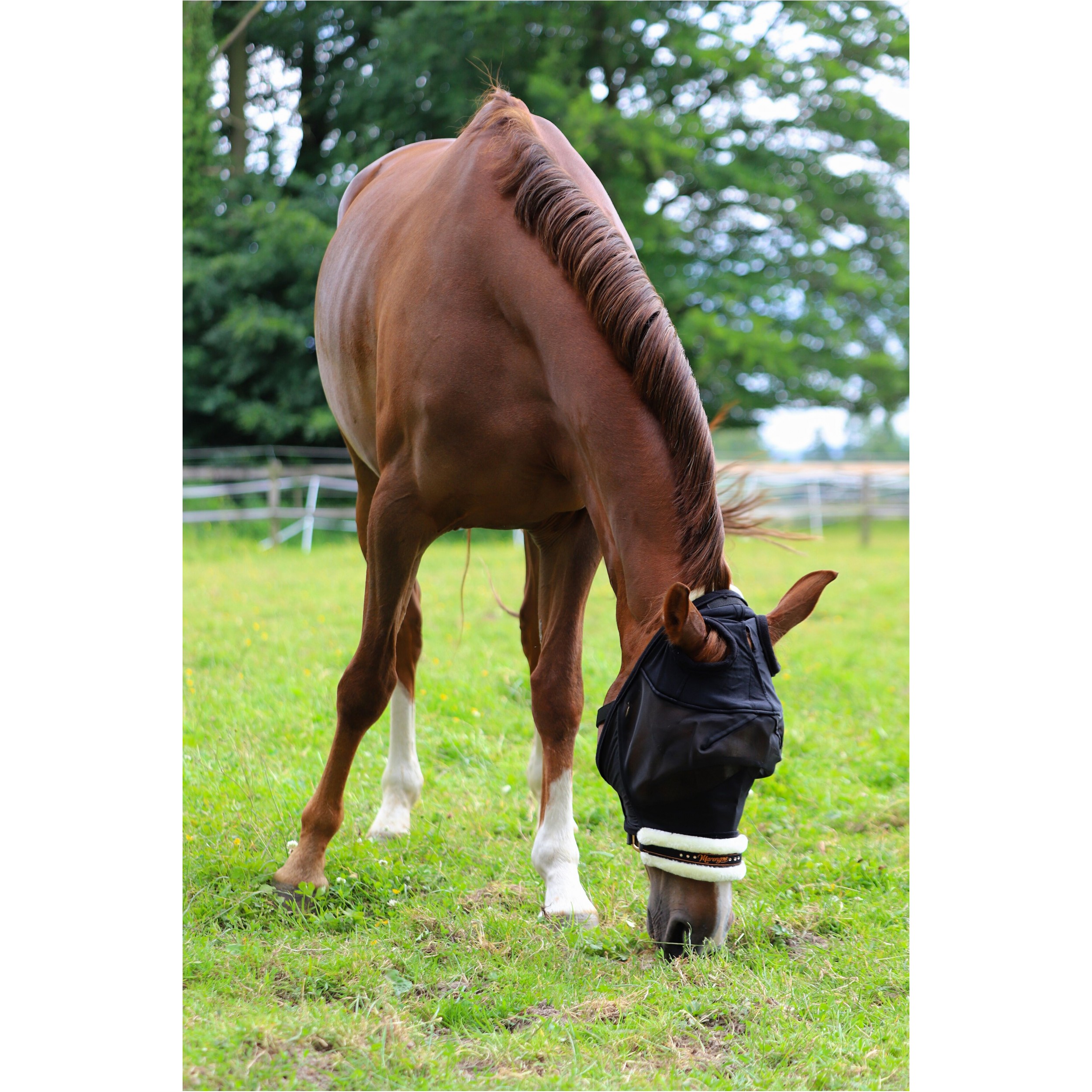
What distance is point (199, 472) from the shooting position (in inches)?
583

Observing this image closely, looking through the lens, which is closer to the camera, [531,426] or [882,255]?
[531,426]

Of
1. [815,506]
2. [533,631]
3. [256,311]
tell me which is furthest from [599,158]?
[533,631]

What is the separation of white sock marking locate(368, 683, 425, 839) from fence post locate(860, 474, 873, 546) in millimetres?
13473

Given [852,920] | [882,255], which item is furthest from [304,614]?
[882,255]

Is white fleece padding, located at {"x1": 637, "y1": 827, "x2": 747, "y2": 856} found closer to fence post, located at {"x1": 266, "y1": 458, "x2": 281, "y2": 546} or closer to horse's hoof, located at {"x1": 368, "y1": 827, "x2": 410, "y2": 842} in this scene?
horse's hoof, located at {"x1": 368, "y1": 827, "x2": 410, "y2": 842}

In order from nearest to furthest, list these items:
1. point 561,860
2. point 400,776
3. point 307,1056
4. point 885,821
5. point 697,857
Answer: point 307,1056 < point 697,857 < point 561,860 < point 400,776 < point 885,821

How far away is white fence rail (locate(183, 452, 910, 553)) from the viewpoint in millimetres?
14156

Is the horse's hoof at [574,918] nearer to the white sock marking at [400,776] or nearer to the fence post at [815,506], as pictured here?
the white sock marking at [400,776]

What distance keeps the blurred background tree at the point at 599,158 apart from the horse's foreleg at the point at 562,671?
37.4 ft

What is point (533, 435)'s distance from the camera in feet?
8.96

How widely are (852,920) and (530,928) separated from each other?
3.19 feet

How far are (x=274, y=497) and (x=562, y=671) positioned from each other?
12.0m

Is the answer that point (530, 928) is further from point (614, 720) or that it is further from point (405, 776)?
point (405, 776)

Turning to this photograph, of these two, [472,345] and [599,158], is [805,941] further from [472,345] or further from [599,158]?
[599,158]
